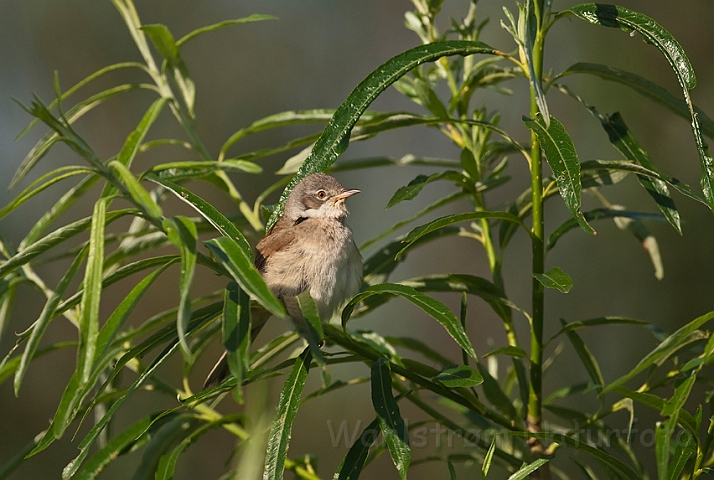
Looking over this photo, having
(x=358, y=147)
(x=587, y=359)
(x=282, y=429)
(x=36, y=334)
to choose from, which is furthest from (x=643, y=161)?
(x=358, y=147)

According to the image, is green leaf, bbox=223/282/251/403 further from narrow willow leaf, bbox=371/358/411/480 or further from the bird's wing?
the bird's wing

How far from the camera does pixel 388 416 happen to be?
176cm

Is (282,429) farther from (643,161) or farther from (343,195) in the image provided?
(343,195)

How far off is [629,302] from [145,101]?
14.9 ft

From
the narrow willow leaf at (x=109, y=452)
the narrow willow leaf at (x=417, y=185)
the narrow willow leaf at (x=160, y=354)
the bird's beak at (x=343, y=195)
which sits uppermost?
the narrow willow leaf at (x=417, y=185)

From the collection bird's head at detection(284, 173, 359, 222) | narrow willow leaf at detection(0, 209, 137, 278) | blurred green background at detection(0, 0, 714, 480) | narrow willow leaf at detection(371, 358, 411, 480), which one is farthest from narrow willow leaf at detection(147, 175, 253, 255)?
blurred green background at detection(0, 0, 714, 480)

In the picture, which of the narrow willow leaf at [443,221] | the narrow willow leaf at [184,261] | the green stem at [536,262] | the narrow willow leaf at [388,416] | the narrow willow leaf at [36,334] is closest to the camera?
the narrow willow leaf at [184,261]

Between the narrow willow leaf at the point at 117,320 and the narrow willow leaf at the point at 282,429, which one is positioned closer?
the narrow willow leaf at the point at 117,320

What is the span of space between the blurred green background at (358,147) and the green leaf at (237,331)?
3.30 metres

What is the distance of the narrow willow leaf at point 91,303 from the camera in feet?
4.36

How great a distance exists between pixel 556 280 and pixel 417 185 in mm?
511

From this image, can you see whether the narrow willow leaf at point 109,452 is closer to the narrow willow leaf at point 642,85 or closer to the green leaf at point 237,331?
the green leaf at point 237,331

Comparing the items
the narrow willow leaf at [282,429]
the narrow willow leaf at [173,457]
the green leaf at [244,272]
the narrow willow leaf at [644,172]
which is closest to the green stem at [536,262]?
the narrow willow leaf at [644,172]

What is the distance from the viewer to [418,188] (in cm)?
209
